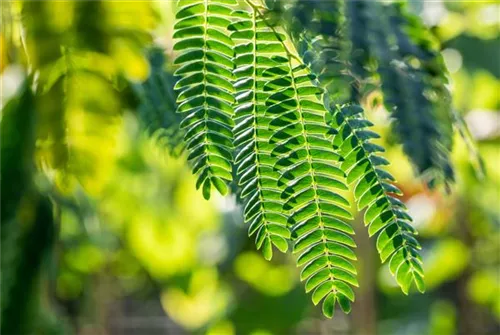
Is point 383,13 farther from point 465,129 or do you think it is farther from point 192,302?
point 192,302

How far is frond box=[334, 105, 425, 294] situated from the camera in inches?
15.8

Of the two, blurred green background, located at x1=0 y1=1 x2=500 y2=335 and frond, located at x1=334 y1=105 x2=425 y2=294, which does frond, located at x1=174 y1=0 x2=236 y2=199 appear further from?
blurred green background, located at x1=0 y1=1 x2=500 y2=335

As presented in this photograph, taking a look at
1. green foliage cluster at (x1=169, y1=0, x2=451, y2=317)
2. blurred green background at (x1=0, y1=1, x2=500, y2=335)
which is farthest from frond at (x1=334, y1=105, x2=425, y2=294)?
blurred green background at (x1=0, y1=1, x2=500, y2=335)

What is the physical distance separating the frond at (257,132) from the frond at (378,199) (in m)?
0.04

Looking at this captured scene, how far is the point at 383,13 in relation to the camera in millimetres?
458

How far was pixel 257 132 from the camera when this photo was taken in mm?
418

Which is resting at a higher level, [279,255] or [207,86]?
[207,86]

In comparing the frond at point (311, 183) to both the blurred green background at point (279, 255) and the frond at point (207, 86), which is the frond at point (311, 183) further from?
the blurred green background at point (279, 255)

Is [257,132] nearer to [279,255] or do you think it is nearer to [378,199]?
[378,199]

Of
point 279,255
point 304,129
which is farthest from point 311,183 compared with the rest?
point 279,255

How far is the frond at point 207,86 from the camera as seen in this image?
17.0 inches

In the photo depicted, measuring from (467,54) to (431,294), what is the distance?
992 millimetres

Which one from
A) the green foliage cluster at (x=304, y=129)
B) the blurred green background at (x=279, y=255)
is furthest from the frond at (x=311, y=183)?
the blurred green background at (x=279, y=255)

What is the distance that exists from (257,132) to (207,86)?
0.04m
